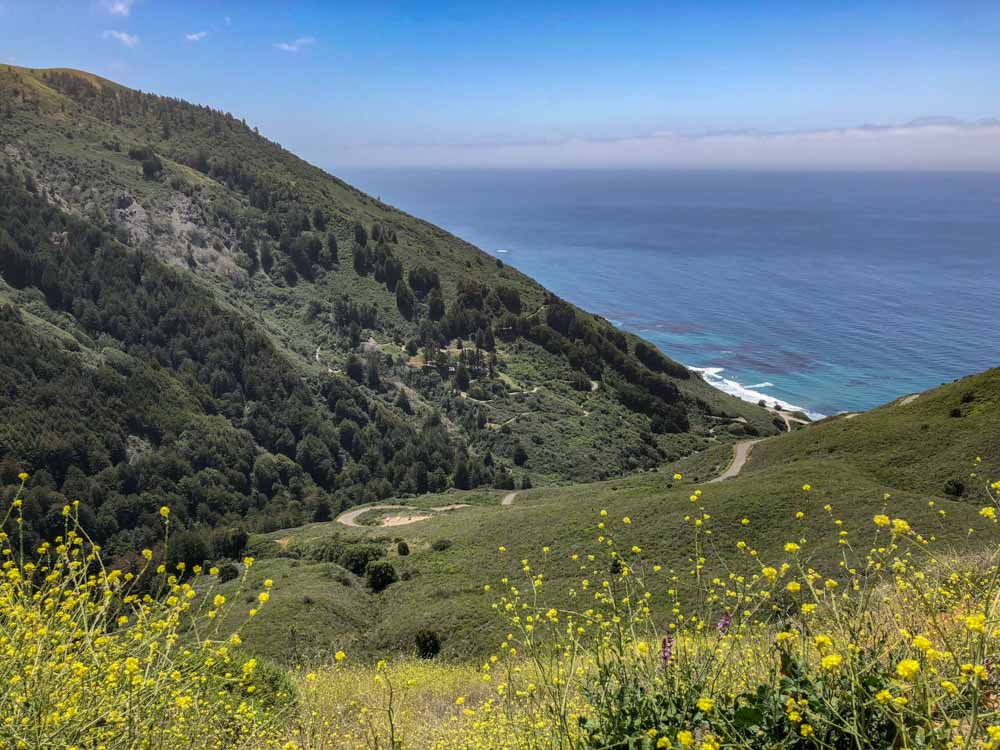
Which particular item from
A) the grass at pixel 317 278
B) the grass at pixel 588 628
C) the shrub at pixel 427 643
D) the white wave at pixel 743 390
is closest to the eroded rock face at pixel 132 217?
the grass at pixel 317 278

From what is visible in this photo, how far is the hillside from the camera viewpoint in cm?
2114

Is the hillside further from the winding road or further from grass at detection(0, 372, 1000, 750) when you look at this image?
the winding road

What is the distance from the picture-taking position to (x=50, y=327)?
7212 centimetres

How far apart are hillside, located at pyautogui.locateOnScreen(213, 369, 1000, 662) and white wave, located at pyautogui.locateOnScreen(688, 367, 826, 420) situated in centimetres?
5072

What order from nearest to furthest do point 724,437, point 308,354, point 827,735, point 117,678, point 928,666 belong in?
point 827,735
point 928,666
point 117,678
point 724,437
point 308,354

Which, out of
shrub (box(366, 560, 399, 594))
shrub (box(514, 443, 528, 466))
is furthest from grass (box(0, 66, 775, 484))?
shrub (box(366, 560, 399, 594))

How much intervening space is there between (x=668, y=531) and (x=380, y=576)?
50.6 ft

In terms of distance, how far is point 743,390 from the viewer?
319 ft

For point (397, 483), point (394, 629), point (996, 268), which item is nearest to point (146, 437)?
point (397, 483)

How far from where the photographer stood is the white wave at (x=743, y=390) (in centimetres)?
8812

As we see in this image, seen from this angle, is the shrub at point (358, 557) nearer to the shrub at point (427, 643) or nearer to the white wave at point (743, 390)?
the shrub at point (427, 643)

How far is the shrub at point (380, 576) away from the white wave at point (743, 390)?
73519 mm

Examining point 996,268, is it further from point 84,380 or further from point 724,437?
point 84,380

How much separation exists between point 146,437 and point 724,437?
73.0m
